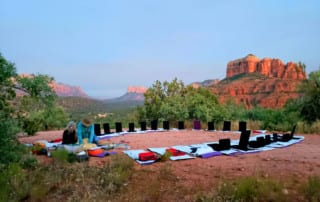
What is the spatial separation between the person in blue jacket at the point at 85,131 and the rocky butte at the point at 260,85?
407 inches

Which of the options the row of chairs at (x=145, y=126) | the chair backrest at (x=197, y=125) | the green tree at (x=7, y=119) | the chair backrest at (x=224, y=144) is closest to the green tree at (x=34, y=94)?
the green tree at (x=7, y=119)

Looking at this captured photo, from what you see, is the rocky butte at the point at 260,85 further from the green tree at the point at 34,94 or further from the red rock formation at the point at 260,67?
the green tree at the point at 34,94

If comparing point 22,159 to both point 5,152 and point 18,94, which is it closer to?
point 5,152

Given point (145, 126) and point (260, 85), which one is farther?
point (260, 85)

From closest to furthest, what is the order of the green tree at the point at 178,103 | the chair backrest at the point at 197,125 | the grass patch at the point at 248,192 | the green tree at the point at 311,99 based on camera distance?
the grass patch at the point at 248,192
the green tree at the point at 311,99
the chair backrest at the point at 197,125
the green tree at the point at 178,103

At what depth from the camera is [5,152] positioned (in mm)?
4137

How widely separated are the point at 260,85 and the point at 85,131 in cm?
3894

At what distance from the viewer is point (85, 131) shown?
6980 millimetres

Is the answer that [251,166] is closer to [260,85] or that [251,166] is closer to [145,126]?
[145,126]

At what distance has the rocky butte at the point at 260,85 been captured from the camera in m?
34.0

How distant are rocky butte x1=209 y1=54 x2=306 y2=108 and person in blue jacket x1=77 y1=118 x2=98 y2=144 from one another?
1034 cm

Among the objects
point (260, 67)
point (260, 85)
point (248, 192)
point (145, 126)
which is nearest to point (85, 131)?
point (145, 126)

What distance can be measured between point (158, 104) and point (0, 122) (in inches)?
417

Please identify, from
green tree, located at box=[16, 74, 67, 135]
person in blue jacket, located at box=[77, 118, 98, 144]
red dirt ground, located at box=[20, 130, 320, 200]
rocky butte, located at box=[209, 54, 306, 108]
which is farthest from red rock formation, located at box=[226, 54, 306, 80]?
green tree, located at box=[16, 74, 67, 135]
